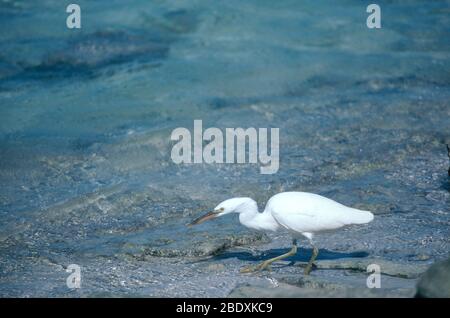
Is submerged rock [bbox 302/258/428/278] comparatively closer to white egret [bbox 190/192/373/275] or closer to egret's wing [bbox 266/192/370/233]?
white egret [bbox 190/192/373/275]

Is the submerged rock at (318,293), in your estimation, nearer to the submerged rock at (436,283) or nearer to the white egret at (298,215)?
the submerged rock at (436,283)

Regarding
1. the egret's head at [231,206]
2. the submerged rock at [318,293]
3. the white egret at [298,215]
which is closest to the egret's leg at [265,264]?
the white egret at [298,215]

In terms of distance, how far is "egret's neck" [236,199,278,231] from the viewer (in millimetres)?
5492

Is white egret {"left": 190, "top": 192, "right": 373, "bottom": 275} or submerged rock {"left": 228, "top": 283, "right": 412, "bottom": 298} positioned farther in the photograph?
white egret {"left": 190, "top": 192, "right": 373, "bottom": 275}

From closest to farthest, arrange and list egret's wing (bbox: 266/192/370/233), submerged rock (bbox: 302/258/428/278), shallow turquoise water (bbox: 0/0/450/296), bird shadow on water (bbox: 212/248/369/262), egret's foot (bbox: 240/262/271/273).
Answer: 1. submerged rock (bbox: 302/258/428/278)
2. egret's wing (bbox: 266/192/370/233)
3. egret's foot (bbox: 240/262/271/273)
4. bird shadow on water (bbox: 212/248/369/262)
5. shallow turquoise water (bbox: 0/0/450/296)

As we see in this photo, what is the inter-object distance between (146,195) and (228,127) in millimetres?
2402

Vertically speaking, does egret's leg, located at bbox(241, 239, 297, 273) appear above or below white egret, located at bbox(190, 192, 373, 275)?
below

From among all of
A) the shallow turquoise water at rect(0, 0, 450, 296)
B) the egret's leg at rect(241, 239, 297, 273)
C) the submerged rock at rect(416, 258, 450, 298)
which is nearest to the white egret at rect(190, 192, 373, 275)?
the egret's leg at rect(241, 239, 297, 273)

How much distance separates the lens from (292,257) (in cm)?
582

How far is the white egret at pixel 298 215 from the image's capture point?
17.2 ft

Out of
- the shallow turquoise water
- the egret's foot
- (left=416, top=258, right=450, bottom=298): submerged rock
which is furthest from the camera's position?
the shallow turquoise water

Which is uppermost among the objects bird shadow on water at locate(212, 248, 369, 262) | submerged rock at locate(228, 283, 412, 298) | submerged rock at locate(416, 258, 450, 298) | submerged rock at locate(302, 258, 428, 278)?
submerged rock at locate(416, 258, 450, 298)

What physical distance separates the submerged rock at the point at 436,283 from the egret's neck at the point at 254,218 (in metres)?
1.70
